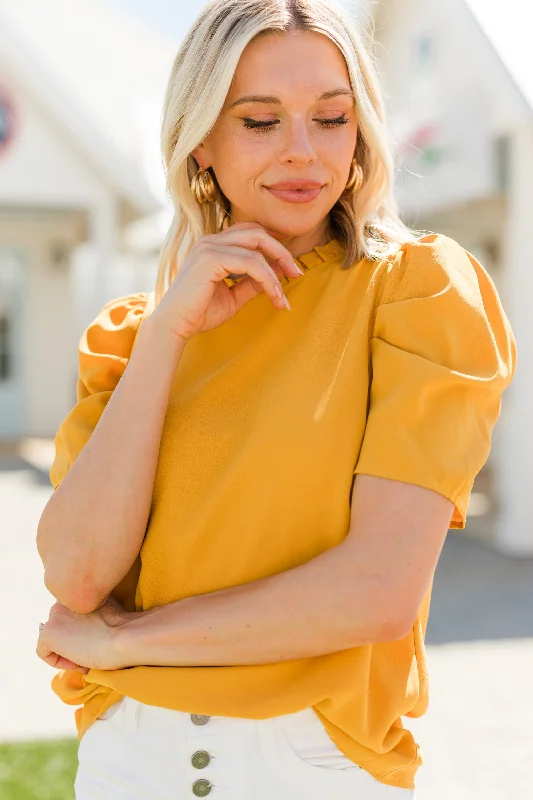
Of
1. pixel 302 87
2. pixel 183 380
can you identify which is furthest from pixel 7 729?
pixel 302 87

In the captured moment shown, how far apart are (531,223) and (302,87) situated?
6.58 meters

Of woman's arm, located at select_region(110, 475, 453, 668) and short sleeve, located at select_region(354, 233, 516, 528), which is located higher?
short sleeve, located at select_region(354, 233, 516, 528)

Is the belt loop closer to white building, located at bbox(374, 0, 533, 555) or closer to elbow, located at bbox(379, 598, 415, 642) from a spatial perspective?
elbow, located at bbox(379, 598, 415, 642)

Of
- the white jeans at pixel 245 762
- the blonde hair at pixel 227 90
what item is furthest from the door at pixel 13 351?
the white jeans at pixel 245 762

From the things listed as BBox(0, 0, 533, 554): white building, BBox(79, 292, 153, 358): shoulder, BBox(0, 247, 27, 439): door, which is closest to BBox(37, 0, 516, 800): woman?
BBox(79, 292, 153, 358): shoulder

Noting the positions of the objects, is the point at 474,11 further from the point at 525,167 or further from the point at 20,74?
the point at 20,74

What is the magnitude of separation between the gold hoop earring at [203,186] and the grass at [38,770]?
2610mm

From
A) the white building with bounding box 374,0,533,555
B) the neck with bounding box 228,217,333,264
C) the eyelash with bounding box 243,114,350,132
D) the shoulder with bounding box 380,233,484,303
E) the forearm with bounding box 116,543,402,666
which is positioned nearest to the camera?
the forearm with bounding box 116,543,402,666

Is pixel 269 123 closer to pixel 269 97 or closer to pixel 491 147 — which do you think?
pixel 269 97

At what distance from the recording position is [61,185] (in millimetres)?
13008

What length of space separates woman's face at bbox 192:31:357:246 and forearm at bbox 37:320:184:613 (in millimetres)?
300

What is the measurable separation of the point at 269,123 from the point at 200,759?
1.00 metres

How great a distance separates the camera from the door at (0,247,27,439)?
1575cm

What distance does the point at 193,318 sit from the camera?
175 cm
